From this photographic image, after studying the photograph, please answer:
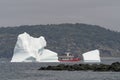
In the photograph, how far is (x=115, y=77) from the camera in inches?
2783

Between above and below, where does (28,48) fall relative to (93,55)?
above

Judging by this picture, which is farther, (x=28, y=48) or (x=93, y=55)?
(x=93, y=55)

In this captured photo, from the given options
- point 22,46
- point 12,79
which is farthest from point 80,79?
point 22,46

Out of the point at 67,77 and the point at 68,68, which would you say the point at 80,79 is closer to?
the point at 67,77

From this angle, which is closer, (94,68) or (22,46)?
(94,68)

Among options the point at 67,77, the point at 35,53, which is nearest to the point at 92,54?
the point at 35,53

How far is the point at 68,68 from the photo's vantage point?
91438 millimetres

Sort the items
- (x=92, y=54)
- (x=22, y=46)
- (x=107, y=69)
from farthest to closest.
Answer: (x=92, y=54)
(x=22, y=46)
(x=107, y=69)

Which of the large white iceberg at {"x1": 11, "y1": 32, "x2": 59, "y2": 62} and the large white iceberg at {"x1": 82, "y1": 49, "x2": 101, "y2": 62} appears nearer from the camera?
the large white iceberg at {"x1": 11, "y1": 32, "x2": 59, "y2": 62}

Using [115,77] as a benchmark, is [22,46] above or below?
above

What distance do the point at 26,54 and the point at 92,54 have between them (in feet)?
61.4

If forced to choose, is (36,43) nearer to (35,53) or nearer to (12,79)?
(35,53)

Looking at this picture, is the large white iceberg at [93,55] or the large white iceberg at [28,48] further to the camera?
the large white iceberg at [93,55]

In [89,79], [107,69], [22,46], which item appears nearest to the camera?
[89,79]
